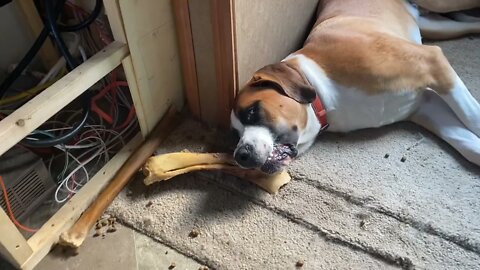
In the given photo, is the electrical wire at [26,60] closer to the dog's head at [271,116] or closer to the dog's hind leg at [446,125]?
the dog's head at [271,116]

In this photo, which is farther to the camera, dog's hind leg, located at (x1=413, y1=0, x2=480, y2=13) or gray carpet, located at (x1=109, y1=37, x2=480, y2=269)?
dog's hind leg, located at (x1=413, y1=0, x2=480, y2=13)

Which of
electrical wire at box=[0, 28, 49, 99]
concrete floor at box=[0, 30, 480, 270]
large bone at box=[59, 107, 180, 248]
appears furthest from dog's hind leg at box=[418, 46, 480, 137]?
electrical wire at box=[0, 28, 49, 99]

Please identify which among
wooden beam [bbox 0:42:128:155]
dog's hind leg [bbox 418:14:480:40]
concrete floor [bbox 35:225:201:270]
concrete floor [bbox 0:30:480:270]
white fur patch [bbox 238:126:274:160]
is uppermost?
wooden beam [bbox 0:42:128:155]

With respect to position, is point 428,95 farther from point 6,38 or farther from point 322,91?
point 6,38

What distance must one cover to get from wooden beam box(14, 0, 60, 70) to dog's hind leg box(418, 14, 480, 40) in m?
1.40

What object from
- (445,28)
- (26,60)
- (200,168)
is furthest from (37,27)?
(445,28)

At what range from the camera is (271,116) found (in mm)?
1245

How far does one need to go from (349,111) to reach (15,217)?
104 cm

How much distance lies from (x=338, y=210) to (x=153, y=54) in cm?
71

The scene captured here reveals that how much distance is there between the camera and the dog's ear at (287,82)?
1278 mm

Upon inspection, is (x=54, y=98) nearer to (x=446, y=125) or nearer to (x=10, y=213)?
(x=10, y=213)

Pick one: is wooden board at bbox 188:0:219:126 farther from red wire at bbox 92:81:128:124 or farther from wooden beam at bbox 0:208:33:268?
wooden beam at bbox 0:208:33:268

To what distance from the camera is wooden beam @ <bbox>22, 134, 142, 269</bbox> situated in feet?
4.04

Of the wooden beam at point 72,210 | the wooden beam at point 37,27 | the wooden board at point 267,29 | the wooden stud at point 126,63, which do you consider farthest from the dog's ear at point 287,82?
the wooden beam at point 37,27
